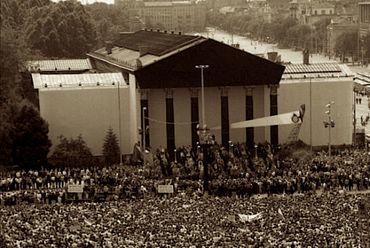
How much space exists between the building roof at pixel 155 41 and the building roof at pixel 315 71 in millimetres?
7612

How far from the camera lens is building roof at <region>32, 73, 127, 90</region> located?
64.0m

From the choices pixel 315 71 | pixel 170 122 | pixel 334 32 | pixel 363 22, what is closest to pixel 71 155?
pixel 170 122

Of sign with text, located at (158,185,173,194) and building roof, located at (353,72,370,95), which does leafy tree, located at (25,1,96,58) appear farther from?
sign with text, located at (158,185,173,194)

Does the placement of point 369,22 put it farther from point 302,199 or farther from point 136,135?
point 302,199

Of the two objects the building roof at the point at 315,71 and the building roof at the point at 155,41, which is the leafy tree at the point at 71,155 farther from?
the building roof at the point at 315,71

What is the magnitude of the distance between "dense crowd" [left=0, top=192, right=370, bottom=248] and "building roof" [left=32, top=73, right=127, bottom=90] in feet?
71.3

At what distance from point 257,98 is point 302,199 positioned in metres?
23.2

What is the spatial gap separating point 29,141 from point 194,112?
11050 mm

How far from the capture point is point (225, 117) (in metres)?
63.9

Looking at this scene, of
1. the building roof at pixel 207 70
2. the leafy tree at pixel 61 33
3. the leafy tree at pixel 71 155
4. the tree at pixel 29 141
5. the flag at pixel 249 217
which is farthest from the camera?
the leafy tree at pixel 61 33

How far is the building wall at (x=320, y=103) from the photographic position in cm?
6492

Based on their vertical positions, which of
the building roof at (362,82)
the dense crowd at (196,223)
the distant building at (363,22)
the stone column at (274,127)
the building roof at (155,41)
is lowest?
the dense crowd at (196,223)

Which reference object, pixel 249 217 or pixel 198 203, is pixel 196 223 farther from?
pixel 198 203

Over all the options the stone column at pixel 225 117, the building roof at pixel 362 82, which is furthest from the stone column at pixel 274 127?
the building roof at pixel 362 82
